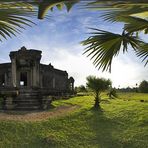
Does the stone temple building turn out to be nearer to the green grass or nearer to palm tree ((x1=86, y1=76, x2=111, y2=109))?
palm tree ((x1=86, y1=76, x2=111, y2=109))

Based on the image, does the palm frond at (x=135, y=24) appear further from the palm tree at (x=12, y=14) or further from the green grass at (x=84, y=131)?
the green grass at (x=84, y=131)

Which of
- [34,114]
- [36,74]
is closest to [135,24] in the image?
[34,114]

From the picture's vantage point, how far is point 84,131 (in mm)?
15992

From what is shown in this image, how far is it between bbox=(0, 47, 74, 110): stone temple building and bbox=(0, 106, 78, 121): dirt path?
1471 millimetres

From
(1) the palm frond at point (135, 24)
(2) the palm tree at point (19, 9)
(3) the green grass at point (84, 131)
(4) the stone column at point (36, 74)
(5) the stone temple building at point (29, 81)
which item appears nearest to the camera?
(2) the palm tree at point (19, 9)

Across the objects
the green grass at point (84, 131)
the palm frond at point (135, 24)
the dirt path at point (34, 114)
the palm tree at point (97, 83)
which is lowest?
the green grass at point (84, 131)

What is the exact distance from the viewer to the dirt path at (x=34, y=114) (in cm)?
1802

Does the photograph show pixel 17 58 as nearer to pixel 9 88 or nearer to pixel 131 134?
pixel 9 88

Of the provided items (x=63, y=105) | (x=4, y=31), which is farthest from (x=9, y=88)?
(x=4, y=31)

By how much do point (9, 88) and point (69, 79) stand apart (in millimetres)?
12658

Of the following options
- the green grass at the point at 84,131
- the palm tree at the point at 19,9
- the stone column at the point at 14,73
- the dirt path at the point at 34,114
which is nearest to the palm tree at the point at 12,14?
the palm tree at the point at 19,9

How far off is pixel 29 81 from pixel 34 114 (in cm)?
1008

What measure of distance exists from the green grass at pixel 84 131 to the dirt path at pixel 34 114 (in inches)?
25.3

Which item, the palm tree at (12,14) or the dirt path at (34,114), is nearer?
the palm tree at (12,14)
